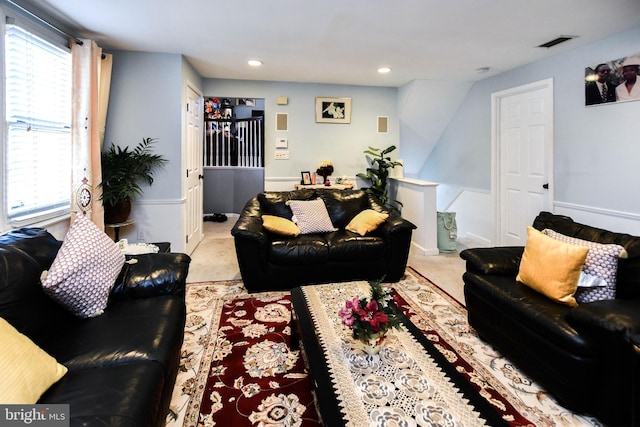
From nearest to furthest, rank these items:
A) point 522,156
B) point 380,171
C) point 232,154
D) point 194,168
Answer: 1. point 522,156
2. point 194,168
3. point 380,171
4. point 232,154

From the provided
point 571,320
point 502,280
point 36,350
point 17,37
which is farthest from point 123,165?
point 571,320

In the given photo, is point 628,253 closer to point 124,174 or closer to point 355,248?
point 355,248

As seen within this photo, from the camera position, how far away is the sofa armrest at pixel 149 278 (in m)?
1.97

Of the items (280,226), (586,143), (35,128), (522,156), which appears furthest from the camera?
(522,156)

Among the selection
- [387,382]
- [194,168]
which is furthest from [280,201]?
[387,382]

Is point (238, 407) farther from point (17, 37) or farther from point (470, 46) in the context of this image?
point (470, 46)

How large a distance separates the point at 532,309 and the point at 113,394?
76.1 inches

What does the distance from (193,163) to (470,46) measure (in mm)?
3552

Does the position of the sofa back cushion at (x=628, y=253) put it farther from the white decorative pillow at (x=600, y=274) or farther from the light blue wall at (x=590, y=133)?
the light blue wall at (x=590, y=133)

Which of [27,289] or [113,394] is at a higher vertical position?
[27,289]

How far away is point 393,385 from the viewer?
1.34 meters

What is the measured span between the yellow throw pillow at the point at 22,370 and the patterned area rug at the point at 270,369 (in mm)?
637

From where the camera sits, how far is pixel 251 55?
3996 millimetres

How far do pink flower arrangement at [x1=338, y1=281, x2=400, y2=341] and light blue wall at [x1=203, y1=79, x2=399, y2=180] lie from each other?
4207mm
